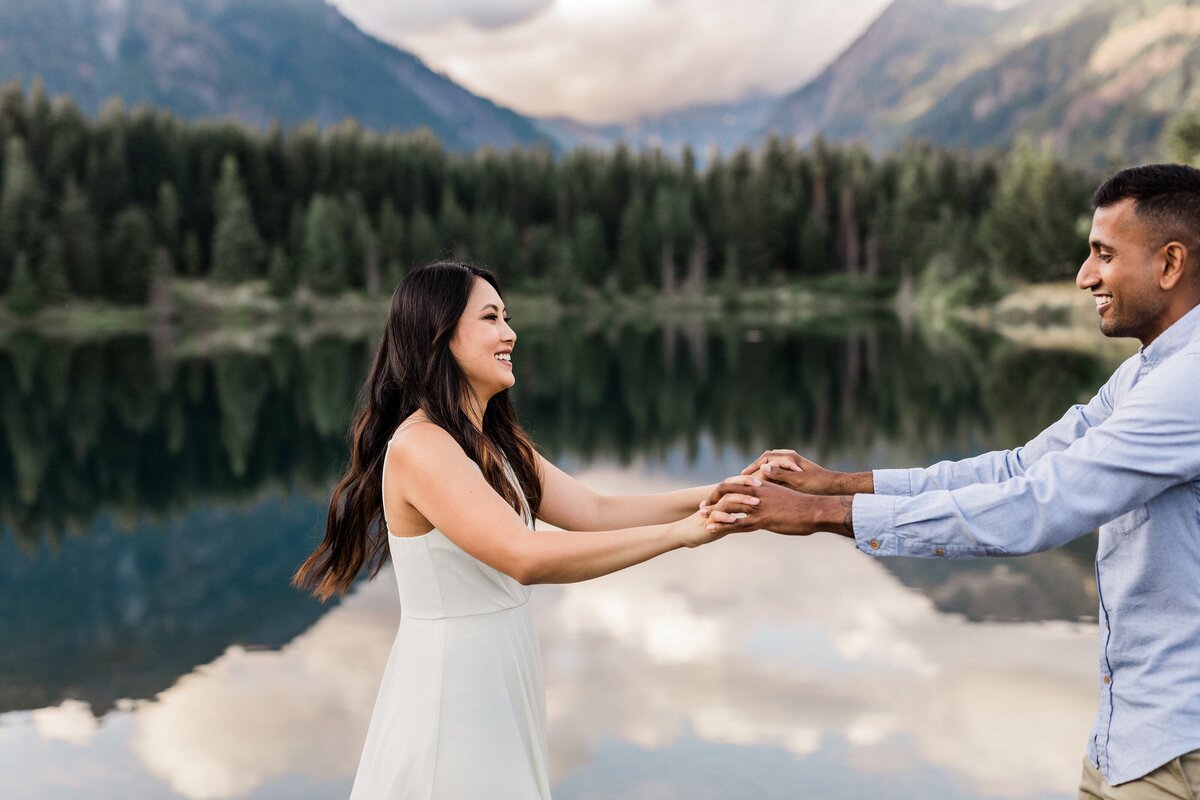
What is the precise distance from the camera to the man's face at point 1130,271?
8.55ft

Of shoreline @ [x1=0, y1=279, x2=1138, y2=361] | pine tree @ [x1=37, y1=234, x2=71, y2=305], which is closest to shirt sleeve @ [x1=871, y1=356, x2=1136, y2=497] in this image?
shoreline @ [x1=0, y1=279, x2=1138, y2=361]

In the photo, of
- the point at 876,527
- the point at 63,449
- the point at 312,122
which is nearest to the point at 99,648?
the point at 876,527

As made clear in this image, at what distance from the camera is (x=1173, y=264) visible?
2.59 metres

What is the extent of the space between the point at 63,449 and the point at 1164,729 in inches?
727

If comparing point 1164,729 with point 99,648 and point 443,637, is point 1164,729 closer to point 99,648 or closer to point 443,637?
point 443,637

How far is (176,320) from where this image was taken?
6406 cm

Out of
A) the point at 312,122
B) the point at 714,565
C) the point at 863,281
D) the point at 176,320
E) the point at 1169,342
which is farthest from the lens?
the point at 863,281

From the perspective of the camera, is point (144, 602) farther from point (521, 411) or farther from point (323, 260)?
point (323, 260)

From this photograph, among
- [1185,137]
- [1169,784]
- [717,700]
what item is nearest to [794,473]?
[1169,784]

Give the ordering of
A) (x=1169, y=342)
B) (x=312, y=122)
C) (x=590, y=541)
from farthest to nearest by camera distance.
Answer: (x=312, y=122) → (x=590, y=541) → (x=1169, y=342)

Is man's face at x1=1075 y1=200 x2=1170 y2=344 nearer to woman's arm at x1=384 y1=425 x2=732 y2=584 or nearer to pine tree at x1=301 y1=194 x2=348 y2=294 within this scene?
woman's arm at x1=384 y1=425 x2=732 y2=584

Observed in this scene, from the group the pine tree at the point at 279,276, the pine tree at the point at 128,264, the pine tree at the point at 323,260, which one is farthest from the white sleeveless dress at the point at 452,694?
the pine tree at the point at 323,260

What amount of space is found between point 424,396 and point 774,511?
982 mm

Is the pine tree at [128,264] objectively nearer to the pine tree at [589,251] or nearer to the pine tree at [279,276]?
the pine tree at [279,276]
